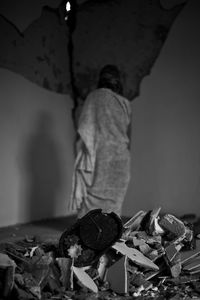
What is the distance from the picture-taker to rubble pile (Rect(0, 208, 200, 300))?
334 centimetres

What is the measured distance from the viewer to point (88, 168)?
5680mm

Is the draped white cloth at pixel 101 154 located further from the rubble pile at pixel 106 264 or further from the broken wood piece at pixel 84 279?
the broken wood piece at pixel 84 279

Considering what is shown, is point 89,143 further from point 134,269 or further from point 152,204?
point 134,269

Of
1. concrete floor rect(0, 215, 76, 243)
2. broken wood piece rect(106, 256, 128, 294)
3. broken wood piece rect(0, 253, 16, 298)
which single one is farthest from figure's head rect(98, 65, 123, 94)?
broken wood piece rect(0, 253, 16, 298)

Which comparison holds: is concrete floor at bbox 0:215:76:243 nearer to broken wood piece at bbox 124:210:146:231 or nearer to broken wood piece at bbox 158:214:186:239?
broken wood piece at bbox 124:210:146:231

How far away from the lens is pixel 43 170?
6.76 metres

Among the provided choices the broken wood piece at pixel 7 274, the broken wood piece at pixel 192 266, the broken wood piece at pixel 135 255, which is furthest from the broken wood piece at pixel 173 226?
the broken wood piece at pixel 7 274

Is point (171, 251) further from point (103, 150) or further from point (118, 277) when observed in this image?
point (103, 150)

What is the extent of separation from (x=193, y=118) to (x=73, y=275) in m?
3.63

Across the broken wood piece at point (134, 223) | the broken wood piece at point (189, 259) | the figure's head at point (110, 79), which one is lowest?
the broken wood piece at point (189, 259)

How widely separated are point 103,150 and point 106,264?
2.18 meters

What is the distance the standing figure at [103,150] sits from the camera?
18.5 ft

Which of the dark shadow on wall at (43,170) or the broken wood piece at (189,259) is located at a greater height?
the dark shadow on wall at (43,170)

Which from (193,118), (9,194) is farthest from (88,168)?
(193,118)
